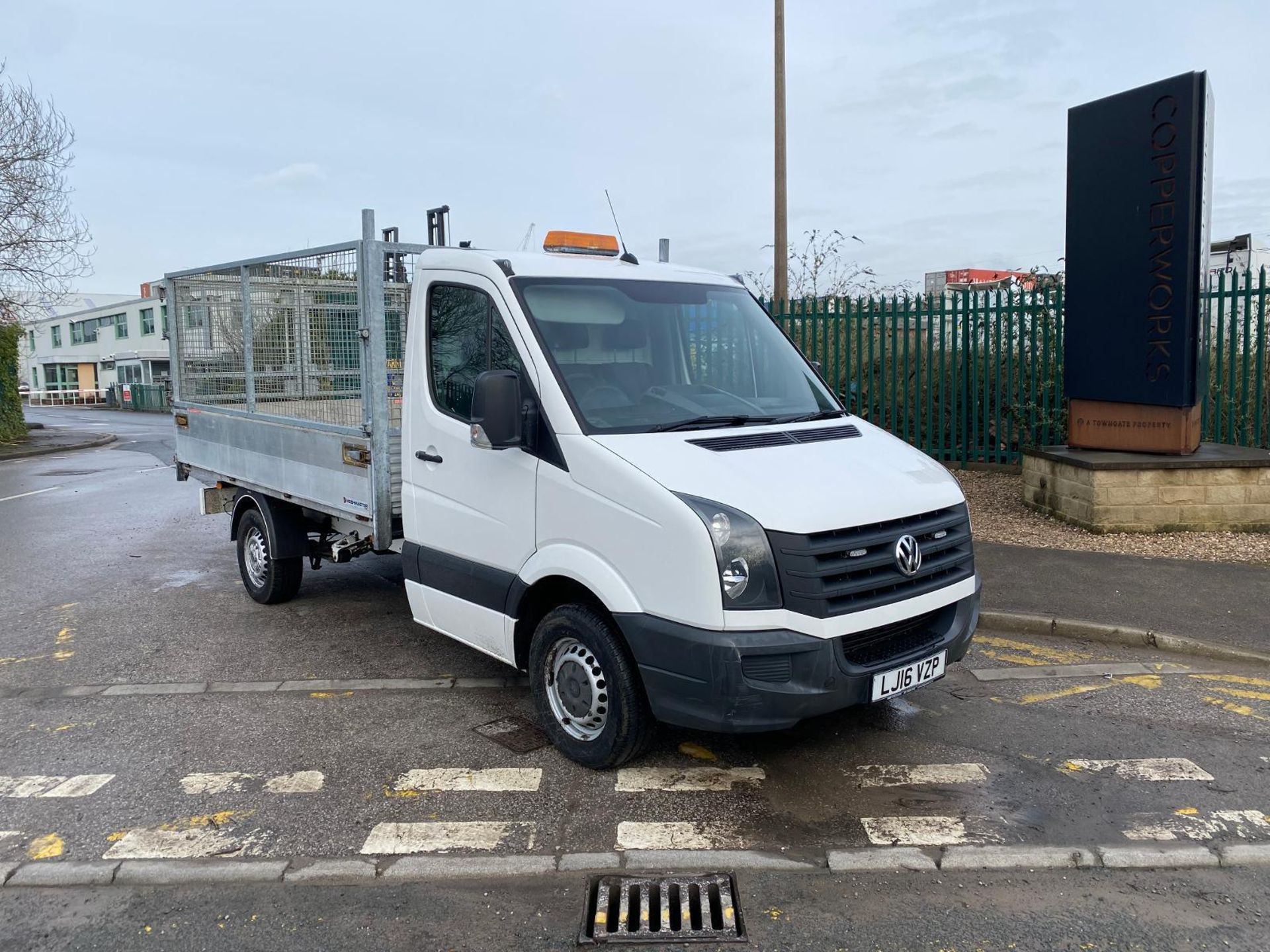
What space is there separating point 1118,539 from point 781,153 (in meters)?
6.18

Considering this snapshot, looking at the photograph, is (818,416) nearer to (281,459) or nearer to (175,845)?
(175,845)

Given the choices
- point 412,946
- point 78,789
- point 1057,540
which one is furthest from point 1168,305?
Result: point 78,789

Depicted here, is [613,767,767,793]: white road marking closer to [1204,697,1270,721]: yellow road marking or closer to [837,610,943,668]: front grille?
[837,610,943,668]: front grille

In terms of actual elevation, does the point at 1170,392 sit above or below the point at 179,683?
above

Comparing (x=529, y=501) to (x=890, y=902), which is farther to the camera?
(x=529, y=501)

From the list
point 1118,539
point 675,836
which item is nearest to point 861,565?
point 675,836

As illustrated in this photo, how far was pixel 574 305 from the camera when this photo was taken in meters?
4.68

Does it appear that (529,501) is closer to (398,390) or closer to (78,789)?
(398,390)

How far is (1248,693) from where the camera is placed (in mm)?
5336

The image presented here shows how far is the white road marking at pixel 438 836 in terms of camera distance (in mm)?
3729

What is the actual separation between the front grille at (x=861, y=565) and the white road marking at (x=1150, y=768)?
42.1 inches

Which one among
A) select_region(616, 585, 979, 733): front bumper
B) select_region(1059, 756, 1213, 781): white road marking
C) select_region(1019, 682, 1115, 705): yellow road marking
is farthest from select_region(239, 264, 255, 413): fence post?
select_region(1059, 756, 1213, 781): white road marking

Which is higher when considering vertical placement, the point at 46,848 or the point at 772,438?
the point at 772,438

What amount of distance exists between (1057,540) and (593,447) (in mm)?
6140
